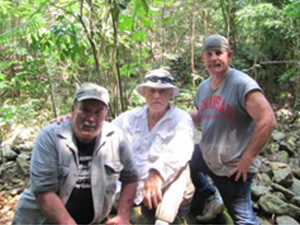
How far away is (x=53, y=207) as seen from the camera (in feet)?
6.34

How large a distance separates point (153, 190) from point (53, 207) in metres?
0.77

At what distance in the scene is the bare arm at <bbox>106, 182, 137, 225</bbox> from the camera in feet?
7.30

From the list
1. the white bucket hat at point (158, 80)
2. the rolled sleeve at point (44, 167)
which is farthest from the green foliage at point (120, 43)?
the rolled sleeve at point (44, 167)

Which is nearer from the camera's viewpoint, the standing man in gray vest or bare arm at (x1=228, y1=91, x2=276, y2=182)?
bare arm at (x1=228, y1=91, x2=276, y2=182)

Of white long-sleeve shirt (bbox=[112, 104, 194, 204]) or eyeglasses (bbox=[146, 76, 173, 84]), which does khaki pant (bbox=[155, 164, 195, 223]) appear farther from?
eyeglasses (bbox=[146, 76, 173, 84])

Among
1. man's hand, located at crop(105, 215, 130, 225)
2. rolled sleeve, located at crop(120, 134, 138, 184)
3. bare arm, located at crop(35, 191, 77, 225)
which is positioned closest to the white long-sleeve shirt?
rolled sleeve, located at crop(120, 134, 138, 184)

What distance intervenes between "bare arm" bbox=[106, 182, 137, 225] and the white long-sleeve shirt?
0.23 metres

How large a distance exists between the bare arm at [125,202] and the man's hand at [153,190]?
0.35ft

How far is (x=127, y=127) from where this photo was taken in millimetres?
2736

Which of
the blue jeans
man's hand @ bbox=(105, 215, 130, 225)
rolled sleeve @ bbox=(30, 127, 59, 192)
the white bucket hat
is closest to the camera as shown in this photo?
rolled sleeve @ bbox=(30, 127, 59, 192)

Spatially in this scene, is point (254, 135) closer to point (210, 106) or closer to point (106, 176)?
point (210, 106)

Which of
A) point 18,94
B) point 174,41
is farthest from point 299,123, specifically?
point 18,94

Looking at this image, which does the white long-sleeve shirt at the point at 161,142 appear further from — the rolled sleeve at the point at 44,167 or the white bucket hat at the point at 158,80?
the rolled sleeve at the point at 44,167

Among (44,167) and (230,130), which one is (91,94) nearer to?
(44,167)
